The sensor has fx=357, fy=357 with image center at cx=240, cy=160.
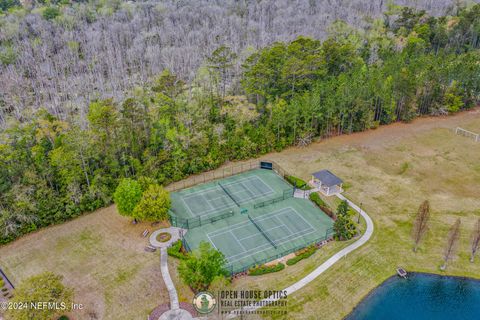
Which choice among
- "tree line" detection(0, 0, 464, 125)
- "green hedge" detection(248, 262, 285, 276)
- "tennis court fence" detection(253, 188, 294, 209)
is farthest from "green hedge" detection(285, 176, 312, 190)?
"tree line" detection(0, 0, 464, 125)

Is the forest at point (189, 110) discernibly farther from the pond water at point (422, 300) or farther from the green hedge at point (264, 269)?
the pond water at point (422, 300)

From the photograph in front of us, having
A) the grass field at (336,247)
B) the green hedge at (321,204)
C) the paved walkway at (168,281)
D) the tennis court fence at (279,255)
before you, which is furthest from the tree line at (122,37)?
the tennis court fence at (279,255)

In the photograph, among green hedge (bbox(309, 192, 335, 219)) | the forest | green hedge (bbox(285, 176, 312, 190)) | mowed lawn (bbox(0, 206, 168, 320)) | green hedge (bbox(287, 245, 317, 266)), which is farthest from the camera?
green hedge (bbox(285, 176, 312, 190))

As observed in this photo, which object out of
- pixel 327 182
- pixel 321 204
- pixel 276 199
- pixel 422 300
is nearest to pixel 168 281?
pixel 276 199

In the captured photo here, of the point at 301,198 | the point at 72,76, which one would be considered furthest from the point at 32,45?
the point at 301,198

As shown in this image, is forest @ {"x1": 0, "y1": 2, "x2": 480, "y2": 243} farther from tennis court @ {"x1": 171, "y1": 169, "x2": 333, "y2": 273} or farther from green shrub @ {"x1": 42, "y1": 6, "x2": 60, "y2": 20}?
green shrub @ {"x1": 42, "y1": 6, "x2": 60, "y2": 20}

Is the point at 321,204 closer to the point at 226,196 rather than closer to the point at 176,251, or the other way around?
the point at 226,196
